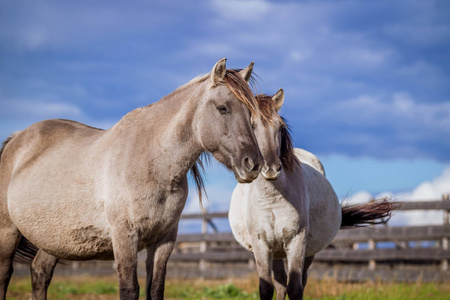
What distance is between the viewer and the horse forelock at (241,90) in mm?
3418

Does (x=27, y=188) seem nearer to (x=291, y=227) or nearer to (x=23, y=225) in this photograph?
(x=23, y=225)

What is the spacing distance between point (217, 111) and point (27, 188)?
6.77 ft

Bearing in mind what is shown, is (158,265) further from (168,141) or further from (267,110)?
(267,110)

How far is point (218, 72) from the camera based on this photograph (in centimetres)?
349

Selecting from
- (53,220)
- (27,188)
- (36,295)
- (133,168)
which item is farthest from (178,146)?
(36,295)

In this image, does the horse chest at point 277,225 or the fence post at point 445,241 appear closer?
the horse chest at point 277,225

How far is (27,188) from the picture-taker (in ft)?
14.3

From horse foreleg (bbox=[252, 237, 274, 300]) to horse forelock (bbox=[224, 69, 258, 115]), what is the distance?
1853 mm

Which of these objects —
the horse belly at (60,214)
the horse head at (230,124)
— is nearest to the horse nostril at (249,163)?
the horse head at (230,124)

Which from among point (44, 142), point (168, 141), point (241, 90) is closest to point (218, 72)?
point (241, 90)

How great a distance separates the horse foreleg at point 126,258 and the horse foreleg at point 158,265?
22 centimetres

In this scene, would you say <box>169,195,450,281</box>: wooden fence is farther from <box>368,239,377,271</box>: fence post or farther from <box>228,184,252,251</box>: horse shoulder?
<box>228,184,252,251</box>: horse shoulder

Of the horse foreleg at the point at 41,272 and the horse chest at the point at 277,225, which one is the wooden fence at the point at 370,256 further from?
the horse foreleg at the point at 41,272

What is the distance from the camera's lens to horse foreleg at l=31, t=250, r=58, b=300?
4.73 metres
